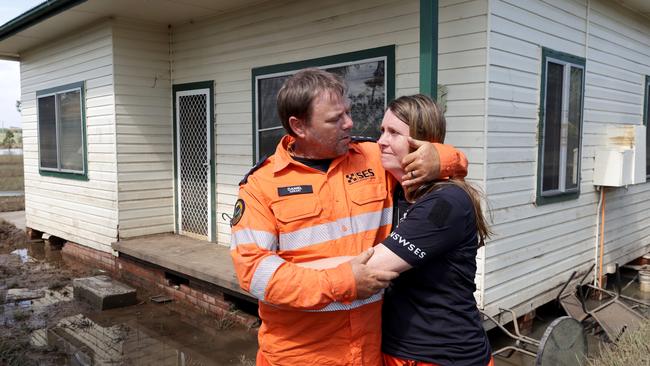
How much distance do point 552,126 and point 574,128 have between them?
20.0 inches

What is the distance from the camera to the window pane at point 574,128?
16.9 ft

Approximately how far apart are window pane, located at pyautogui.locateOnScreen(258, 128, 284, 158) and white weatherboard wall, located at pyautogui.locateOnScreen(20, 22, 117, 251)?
213 centimetres

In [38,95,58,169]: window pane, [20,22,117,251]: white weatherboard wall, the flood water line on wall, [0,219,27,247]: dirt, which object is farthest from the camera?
[0,219,27,247]: dirt

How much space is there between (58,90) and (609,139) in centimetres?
751

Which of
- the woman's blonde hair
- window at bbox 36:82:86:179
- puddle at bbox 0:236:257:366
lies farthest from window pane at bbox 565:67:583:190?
window at bbox 36:82:86:179

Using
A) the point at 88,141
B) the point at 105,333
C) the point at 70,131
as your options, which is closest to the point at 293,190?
the point at 105,333

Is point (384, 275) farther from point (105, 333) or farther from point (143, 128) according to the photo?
point (143, 128)

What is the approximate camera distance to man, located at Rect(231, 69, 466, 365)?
62.7 inches

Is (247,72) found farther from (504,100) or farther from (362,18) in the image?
(504,100)

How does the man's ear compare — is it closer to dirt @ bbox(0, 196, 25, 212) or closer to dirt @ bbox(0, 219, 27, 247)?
dirt @ bbox(0, 219, 27, 247)

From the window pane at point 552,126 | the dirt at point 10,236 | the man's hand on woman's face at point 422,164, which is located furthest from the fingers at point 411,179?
the dirt at point 10,236

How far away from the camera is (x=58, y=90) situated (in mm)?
Answer: 7832

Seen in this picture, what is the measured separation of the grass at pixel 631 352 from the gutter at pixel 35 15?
609cm

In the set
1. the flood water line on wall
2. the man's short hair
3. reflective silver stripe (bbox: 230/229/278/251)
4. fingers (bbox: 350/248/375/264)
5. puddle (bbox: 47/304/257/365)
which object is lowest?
puddle (bbox: 47/304/257/365)
